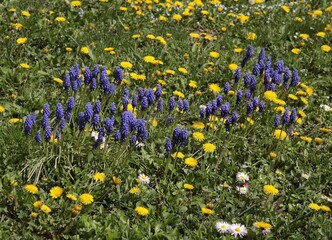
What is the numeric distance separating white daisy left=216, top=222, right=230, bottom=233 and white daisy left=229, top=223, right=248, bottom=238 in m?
0.03

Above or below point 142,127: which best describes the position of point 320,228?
below

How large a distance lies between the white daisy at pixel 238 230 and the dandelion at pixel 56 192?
115 cm

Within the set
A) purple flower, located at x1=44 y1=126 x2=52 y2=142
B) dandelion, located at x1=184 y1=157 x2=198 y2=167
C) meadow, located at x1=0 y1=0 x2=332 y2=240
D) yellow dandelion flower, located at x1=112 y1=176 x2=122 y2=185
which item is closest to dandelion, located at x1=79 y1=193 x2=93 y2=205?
meadow, located at x1=0 y1=0 x2=332 y2=240

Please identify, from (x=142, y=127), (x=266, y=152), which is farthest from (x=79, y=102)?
(x=266, y=152)

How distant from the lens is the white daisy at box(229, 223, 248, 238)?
143 inches

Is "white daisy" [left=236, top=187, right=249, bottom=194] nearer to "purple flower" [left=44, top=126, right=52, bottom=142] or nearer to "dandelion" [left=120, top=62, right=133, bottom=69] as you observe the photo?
"purple flower" [left=44, top=126, right=52, bottom=142]

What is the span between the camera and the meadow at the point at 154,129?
3.70 metres

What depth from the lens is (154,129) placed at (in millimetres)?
4539

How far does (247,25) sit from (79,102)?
3.15 metres

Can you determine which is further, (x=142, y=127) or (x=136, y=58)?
(x=136, y=58)

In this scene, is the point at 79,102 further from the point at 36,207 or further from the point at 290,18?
the point at 290,18

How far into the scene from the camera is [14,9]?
5977 millimetres

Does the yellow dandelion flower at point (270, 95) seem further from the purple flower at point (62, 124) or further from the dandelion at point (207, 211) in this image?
the purple flower at point (62, 124)

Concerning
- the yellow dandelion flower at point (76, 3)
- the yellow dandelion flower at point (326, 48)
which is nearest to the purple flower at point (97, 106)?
the yellow dandelion flower at point (76, 3)
